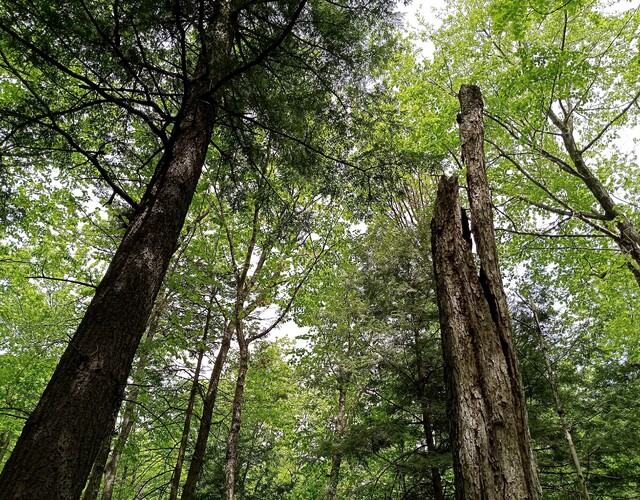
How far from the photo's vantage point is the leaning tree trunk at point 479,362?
1.99 meters

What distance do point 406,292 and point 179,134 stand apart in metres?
6.10

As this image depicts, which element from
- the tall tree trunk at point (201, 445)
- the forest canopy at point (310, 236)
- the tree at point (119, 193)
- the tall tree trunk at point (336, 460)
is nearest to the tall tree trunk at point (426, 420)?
the forest canopy at point (310, 236)

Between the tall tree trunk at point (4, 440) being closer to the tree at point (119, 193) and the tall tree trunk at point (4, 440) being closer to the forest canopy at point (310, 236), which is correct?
the forest canopy at point (310, 236)

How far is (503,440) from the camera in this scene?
2059 mm

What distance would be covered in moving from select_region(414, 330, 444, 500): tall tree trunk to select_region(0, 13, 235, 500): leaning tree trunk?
230 inches

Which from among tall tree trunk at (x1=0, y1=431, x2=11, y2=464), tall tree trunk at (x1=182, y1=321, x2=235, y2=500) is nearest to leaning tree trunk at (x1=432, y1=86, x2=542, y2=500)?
tall tree trunk at (x1=182, y1=321, x2=235, y2=500)

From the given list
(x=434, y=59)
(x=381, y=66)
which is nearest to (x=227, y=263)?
(x=381, y=66)

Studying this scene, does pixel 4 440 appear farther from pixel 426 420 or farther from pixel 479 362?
pixel 479 362

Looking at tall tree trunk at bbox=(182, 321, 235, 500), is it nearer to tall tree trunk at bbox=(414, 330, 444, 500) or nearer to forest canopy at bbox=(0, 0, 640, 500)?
forest canopy at bbox=(0, 0, 640, 500)

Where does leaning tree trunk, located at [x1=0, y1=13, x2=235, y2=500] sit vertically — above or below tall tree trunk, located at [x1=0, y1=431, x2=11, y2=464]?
below

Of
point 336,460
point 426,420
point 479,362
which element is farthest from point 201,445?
point 336,460

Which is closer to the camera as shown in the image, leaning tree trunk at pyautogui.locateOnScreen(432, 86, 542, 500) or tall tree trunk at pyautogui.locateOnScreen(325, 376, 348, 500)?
leaning tree trunk at pyautogui.locateOnScreen(432, 86, 542, 500)

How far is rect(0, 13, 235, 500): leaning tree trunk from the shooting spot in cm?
170

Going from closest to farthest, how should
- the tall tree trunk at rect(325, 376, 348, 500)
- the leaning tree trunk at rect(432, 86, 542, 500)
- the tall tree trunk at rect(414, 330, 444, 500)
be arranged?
the leaning tree trunk at rect(432, 86, 542, 500) → the tall tree trunk at rect(414, 330, 444, 500) → the tall tree trunk at rect(325, 376, 348, 500)
